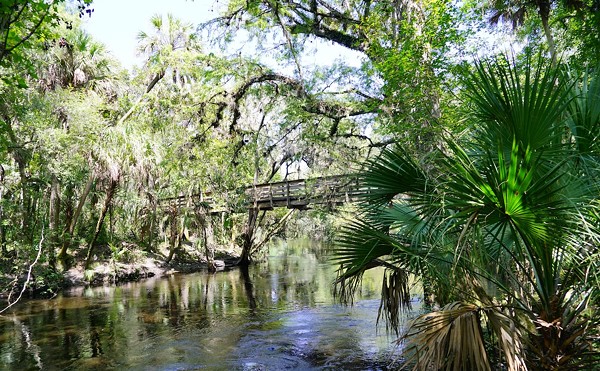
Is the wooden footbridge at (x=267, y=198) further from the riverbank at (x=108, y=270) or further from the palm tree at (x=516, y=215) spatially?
the palm tree at (x=516, y=215)

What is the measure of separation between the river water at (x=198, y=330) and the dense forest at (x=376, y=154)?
3.70 ft

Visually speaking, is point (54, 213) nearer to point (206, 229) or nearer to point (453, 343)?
point (206, 229)

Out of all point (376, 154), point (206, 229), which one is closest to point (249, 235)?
point (206, 229)

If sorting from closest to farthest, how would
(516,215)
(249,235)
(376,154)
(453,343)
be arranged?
(516,215), (453,343), (376,154), (249,235)

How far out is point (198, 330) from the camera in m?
9.91

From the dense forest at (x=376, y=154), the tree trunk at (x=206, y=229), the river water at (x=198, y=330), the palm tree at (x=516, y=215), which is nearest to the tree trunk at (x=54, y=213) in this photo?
the dense forest at (x=376, y=154)

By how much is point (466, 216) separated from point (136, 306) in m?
11.9

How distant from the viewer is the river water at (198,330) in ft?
24.8

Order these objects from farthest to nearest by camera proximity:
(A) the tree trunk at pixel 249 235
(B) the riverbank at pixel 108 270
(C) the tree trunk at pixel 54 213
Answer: (A) the tree trunk at pixel 249 235, (C) the tree trunk at pixel 54 213, (B) the riverbank at pixel 108 270

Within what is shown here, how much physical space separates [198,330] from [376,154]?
18.0 feet

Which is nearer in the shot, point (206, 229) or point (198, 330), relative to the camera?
point (198, 330)

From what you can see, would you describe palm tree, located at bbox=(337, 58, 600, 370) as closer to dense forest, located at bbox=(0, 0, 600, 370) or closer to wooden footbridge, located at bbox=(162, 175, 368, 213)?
dense forest, located at bbox=(0, 0, 600, 370)

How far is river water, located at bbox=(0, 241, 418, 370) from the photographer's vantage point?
7551 mm

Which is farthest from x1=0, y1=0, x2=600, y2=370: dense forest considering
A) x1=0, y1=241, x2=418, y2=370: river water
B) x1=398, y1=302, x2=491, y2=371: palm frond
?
x1=0, y1=241, x2=418, y2=370: river water
